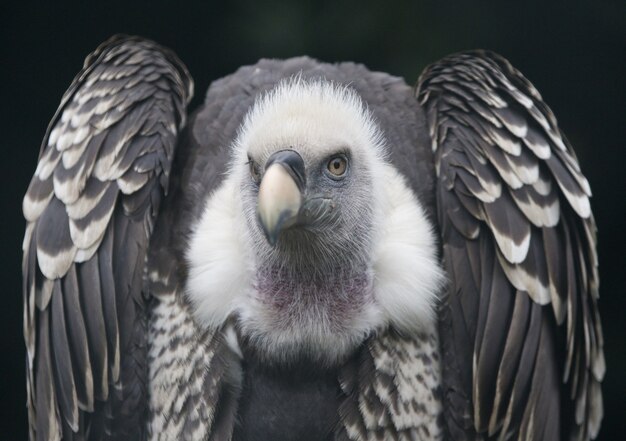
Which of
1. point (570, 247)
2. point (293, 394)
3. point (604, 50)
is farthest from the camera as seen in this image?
point (604, 50)

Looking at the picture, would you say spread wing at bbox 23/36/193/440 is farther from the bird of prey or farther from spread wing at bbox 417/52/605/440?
spread wing at bbox 417/52/605/440

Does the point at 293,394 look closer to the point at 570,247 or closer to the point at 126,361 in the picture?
the point at 126,361

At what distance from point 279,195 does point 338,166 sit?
0.43 metres

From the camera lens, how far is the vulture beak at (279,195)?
314cm

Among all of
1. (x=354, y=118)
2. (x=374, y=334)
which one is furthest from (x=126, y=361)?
(x=354, y=118)

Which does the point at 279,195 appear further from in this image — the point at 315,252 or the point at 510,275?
the point at 510,275

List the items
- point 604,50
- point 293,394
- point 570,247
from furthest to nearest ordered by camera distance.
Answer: point 604,50, point 570,247, point 293,394

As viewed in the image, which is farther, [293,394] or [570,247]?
[570,247]

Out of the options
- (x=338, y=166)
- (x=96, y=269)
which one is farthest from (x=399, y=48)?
(x=96, y=269)

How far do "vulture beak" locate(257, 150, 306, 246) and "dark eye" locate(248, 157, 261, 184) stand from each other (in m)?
0.17

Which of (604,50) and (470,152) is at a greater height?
(604,50)

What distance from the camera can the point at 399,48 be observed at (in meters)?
5.34

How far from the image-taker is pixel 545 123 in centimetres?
391

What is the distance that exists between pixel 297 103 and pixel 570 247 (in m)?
1.09
